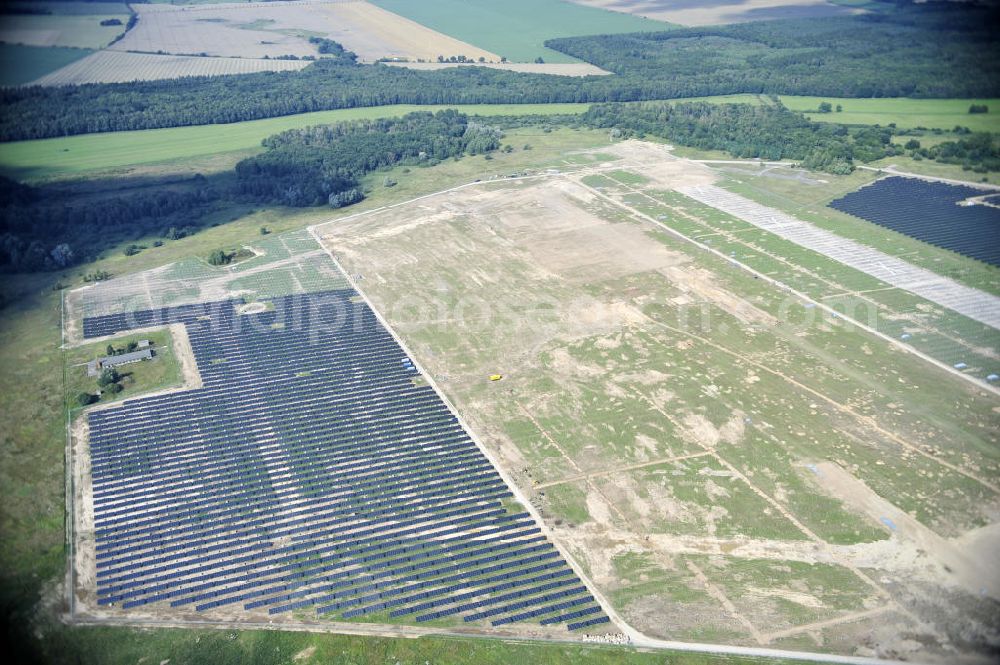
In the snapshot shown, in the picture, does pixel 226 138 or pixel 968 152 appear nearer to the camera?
pixel 968 152

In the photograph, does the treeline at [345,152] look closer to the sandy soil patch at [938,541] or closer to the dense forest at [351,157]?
the dense forest at [351,157]

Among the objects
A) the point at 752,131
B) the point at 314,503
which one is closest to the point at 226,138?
the point at 752,131

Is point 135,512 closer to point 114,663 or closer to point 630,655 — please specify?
point 114,663

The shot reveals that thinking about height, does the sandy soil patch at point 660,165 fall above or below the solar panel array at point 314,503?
above

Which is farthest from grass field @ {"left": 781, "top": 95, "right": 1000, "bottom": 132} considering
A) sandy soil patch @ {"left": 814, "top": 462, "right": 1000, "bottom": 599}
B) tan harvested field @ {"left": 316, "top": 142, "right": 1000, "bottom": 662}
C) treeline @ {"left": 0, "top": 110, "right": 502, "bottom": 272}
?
sandy soil patch @ {"left": 814, "top": 462, "right": 1000, "bottom": 599}

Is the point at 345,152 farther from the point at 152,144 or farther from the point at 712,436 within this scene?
the point at 712,436

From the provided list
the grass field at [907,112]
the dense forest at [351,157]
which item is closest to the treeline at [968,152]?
the dense forest at [351,157]

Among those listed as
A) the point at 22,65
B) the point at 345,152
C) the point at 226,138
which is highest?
the point at 22,65
